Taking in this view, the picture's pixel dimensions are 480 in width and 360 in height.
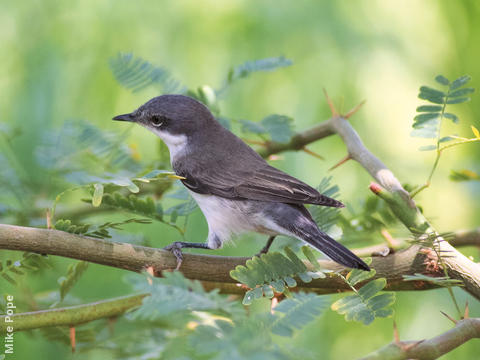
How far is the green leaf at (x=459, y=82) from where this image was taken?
7.09 feet

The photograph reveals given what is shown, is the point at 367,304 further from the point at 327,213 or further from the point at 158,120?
the point at 158,120

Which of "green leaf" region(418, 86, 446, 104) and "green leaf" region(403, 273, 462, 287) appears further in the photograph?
"green leaf" region(418, 86, 446, 104)

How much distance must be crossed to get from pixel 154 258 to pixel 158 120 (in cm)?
140

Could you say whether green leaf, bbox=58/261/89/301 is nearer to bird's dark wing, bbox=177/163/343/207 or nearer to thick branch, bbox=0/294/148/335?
thick branch, bbox=0/294/148/335

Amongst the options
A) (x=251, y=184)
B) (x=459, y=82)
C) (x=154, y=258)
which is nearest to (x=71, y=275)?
(x=154, y=258)

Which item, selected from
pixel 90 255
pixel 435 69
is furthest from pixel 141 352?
pixel 435 69

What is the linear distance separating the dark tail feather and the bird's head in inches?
41.7

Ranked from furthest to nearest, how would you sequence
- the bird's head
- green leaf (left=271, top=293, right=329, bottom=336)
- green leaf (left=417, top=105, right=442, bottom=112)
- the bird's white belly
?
1. the bird's head
2. the bird's white belly
3. green leaf (left=417, top=105, right=442, bottom=112)
4. green leaf (left=271, top=293, right=329, bottom=336)

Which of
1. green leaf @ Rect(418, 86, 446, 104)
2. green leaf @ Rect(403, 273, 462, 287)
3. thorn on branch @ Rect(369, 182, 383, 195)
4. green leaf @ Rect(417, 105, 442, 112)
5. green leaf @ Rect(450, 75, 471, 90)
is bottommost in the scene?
green leaf @ Rect(403, 273, 462, 287)

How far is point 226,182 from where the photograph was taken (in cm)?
288

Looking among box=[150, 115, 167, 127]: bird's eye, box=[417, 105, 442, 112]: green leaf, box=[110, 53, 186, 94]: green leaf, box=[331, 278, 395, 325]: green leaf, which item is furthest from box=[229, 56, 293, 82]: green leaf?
box=[331, 278, 395, 325]: green leaf

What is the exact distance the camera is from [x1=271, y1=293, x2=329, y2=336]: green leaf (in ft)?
4.25

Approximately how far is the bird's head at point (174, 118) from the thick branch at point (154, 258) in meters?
1.18

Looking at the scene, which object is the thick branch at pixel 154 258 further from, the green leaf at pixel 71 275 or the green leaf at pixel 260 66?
the green leaf at pixel 260 66
